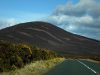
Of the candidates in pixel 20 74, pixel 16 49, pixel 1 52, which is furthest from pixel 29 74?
pixel 16 49

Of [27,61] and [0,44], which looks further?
[27,61]

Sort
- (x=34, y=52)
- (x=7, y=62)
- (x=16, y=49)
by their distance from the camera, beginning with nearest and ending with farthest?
(x=7, y=62), (x=16, y=49), (x=34, y=52)

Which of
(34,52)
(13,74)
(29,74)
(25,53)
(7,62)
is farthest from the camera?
(34,52)

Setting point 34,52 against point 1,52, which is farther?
point 34,52

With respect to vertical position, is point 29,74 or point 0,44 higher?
point 0,44

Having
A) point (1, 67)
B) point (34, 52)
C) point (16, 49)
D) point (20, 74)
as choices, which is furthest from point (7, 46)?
point (34, 52)

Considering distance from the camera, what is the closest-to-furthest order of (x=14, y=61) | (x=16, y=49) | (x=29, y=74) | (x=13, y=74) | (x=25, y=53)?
(x=13, y=74) → (x=29, y=74) → (x=14, y=61) → (x=16, y=49) → (x=25, y=53)

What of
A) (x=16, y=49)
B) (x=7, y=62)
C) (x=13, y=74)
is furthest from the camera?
(x=16, y=49)

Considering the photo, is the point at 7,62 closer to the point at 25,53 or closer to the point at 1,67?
the point at 1,67

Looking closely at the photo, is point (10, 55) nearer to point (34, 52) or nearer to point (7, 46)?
point (7, 46)
